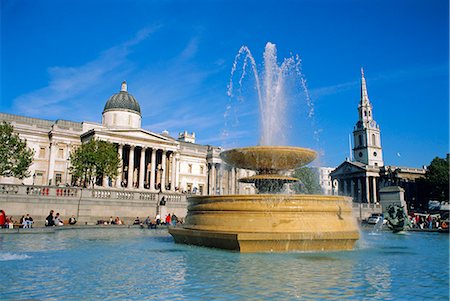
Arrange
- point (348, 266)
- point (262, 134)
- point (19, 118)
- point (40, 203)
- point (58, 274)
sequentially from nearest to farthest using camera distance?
point (58, 274)
point (348, 266)
point (262, 134)
point (40, 203)
point (19, 118)

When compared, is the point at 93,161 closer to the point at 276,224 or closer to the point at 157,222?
the point at 157,222

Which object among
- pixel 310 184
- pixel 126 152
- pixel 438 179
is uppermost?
pixel 126 152

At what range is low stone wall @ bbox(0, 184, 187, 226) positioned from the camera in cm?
2531

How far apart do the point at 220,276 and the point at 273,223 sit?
3.72m

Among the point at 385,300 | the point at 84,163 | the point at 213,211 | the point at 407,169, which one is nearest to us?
the point at 385,300

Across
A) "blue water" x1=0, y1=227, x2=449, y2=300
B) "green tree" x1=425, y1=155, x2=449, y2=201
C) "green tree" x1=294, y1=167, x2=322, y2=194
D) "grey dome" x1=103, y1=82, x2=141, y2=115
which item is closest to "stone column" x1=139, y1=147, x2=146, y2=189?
"grey dome" x1=103, y1=82, x2=141, y2=115

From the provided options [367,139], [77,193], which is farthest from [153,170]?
[367,139]

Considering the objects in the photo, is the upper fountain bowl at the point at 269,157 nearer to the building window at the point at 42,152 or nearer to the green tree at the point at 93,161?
the green tree at the point at 93,161

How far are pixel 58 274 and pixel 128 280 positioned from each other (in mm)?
1344

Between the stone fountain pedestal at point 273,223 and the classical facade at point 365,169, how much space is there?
66.0 m

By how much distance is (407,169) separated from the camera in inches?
3339

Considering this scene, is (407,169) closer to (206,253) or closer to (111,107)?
(111,107)

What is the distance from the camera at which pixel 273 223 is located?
31.4 feet

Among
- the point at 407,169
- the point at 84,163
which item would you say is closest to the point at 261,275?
the point at 84,163
